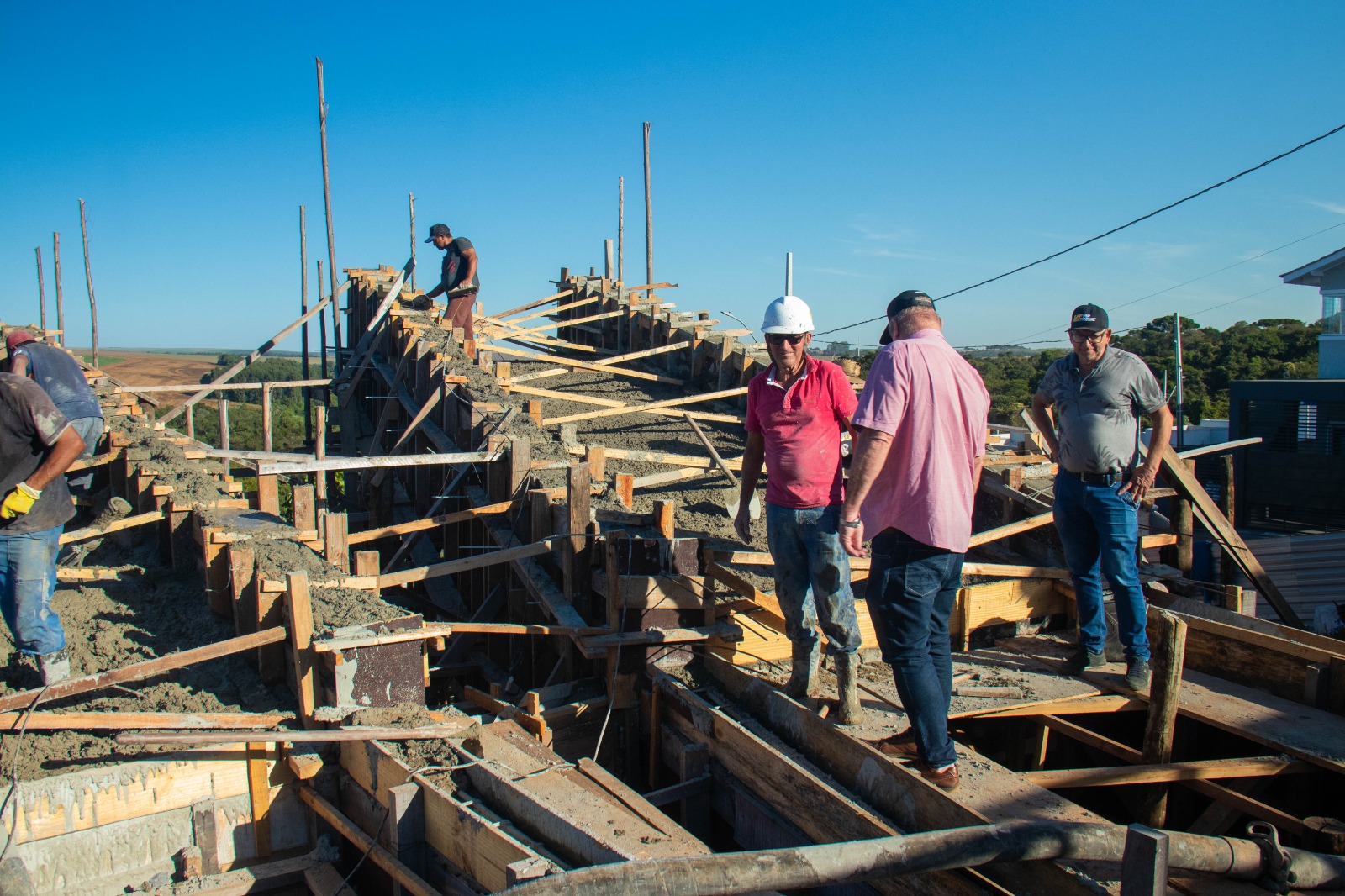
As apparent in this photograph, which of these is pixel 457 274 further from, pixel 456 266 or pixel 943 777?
pixel 943 777

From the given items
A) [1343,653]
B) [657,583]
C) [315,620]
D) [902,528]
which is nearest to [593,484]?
[657,583]

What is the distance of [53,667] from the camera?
4832 millimetres

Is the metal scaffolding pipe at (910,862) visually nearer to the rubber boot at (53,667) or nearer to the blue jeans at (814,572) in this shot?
the blue jeans at (814,572)

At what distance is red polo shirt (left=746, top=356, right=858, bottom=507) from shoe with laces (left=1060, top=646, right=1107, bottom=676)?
174cm

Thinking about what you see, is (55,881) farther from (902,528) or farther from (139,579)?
(902,528)

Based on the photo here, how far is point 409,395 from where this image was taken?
11039 mm

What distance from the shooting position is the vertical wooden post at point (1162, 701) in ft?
12.8

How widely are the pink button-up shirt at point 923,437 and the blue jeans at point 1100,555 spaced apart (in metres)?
1.54

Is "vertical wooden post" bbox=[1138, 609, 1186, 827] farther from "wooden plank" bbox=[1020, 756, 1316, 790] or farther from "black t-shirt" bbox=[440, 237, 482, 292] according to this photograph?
"black t-shirt" bbox=[440, 237, 482, 292]

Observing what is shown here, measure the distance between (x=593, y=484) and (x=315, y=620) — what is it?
2400 mm

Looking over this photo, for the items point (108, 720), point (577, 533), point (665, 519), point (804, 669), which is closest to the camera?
point (108, 720)

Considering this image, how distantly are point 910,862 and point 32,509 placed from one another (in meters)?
4.36

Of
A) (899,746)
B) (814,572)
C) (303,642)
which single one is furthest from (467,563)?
(899,746)

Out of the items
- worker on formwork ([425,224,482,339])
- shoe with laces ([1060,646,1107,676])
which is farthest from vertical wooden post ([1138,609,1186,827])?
worker on formwork ([425,224,482,339])
